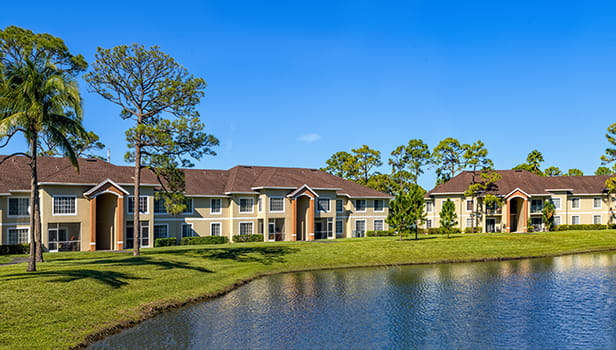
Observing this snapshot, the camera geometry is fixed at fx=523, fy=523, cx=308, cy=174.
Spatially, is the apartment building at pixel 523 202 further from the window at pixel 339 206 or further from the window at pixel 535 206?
the window at pixel 339 206

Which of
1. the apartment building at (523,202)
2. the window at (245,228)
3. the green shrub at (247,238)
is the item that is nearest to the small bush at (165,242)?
the green shrub at (247,238)

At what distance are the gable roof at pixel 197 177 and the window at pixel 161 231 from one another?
403 centimetres

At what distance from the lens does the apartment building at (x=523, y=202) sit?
223 ft

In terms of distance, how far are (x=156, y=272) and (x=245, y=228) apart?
24.9 meters

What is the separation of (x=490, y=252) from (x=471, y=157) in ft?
83.2

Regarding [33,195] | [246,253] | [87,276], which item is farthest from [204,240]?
[33,195]

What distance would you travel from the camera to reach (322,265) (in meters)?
40.4

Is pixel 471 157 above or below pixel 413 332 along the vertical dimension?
above

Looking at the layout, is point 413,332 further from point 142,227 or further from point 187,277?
point 142,227

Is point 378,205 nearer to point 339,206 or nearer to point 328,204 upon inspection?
point 339,206

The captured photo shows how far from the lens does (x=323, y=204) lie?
189 feet

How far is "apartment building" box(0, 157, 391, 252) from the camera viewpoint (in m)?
43.4

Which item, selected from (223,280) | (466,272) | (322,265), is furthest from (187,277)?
(466,272)

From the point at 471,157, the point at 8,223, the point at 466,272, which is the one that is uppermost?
the point at 471,157
